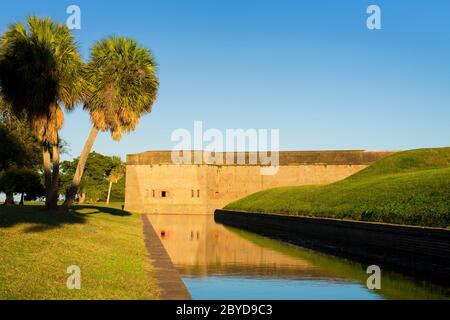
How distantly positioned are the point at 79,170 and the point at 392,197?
15.8m

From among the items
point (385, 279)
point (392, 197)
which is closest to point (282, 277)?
point (385, 279)

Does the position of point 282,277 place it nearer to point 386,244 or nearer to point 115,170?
point 386,244

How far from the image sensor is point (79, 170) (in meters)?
26.0

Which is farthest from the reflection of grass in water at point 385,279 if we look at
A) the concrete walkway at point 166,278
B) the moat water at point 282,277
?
the concrete walkway at point 166,278

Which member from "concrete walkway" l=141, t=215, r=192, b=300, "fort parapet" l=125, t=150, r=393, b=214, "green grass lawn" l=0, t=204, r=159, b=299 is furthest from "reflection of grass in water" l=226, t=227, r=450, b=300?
"fort parapet" l=125, t=150, r=393, b=214

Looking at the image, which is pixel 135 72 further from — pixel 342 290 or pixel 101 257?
pixel 342 290

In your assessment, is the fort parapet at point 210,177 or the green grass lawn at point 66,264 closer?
the green grass lawn at point 66,264

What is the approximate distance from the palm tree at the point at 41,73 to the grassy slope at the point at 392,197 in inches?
586

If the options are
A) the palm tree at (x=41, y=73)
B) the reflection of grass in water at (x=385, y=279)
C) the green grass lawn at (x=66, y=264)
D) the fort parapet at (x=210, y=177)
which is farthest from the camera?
the fort parapet at (x=210, y=177)

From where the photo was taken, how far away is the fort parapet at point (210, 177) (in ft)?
191

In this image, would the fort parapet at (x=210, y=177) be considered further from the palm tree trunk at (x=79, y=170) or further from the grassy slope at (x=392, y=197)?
the palm tree trunk at (x=79, y=170)

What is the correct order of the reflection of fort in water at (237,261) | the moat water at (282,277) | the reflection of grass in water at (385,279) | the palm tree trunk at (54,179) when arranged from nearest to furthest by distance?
the moat water at (282,277)
the reflection of grass in water at (385,279)
the reflection of fort in water at (237,261)
the palm tree trunk at (54,179)

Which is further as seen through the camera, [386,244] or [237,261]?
[386,244]
